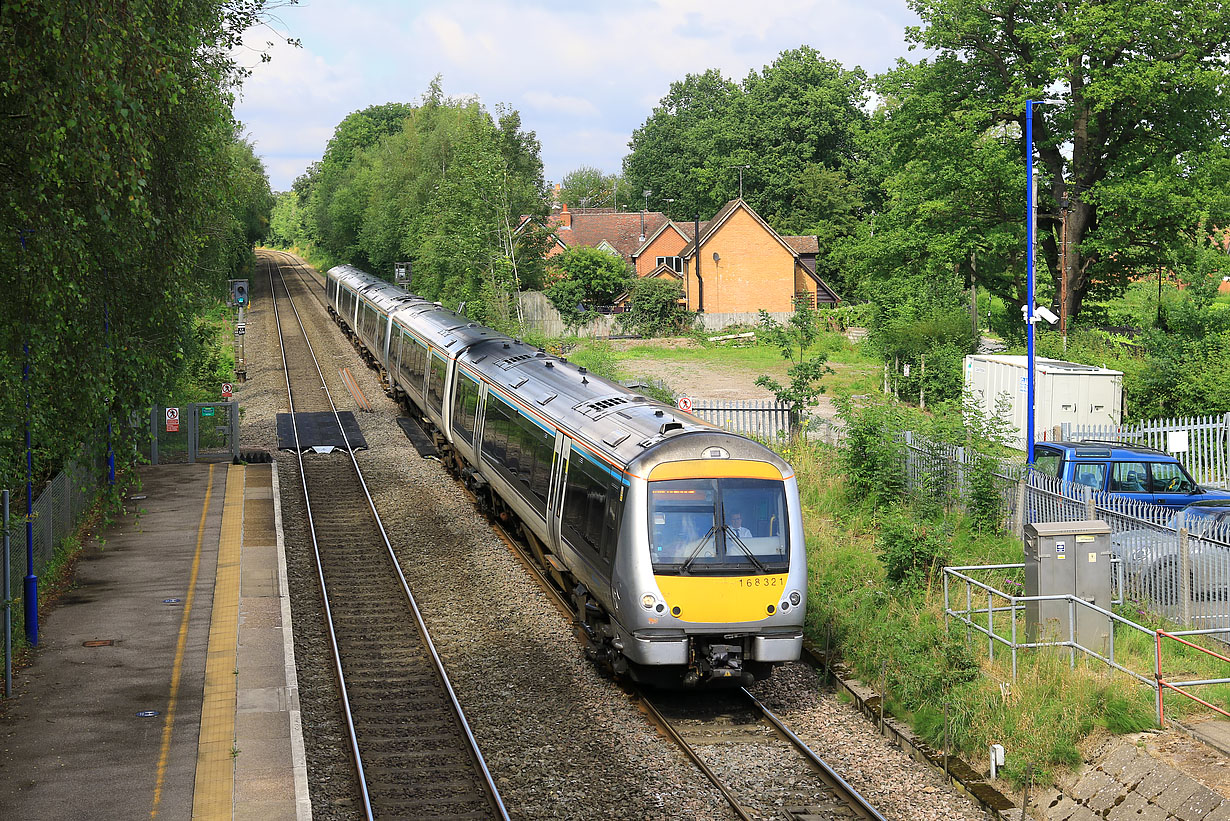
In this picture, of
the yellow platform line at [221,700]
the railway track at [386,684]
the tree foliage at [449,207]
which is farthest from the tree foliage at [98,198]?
the tree foliage at [449,207]

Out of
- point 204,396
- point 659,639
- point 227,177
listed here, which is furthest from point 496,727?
point 204,396

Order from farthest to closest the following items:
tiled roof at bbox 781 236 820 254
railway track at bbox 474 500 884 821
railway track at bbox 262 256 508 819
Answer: tiled roof at bbox 781 236 820 254 → railway track at bbox 262 256 508 819 → railway track at bbox 474 500 884 821

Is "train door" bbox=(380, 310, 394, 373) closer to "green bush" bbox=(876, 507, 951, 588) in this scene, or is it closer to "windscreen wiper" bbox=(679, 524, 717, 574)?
"green bush" bbox=(876, 507, 951, 588)

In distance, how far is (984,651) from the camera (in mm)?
11906

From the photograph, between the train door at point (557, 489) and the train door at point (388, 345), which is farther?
the train door at point (388, 345)

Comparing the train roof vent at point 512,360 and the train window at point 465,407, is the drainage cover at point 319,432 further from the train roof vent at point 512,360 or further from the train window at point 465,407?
the train roof vent at point 512,360

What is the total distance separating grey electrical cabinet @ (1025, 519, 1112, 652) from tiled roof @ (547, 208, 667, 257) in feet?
204

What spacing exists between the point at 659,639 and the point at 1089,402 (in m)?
16.9

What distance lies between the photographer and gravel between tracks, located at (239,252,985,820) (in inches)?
380

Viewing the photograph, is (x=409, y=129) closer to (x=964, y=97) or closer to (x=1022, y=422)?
(x=964, y=97)

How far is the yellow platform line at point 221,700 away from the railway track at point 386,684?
3.83 feet

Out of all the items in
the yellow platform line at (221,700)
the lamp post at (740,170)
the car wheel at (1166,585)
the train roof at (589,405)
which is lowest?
the yellow platform line at (221,700)

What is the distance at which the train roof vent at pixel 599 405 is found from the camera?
46.7 feet

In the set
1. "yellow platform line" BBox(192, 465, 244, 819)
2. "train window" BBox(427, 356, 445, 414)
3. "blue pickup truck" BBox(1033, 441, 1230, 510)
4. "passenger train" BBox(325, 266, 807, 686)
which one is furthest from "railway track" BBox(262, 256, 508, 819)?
"blue pickup truck" BBox(1033, 441, 1230, 510)
